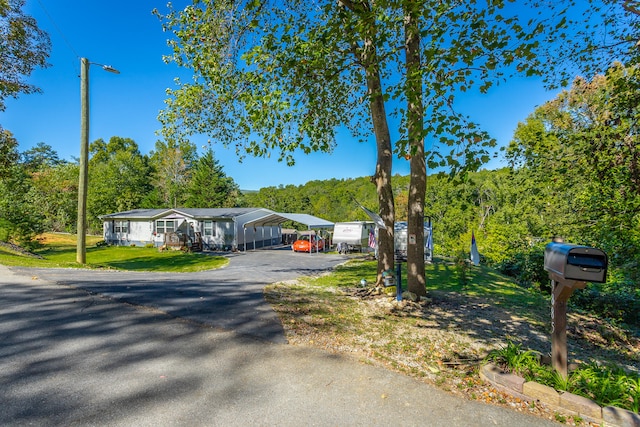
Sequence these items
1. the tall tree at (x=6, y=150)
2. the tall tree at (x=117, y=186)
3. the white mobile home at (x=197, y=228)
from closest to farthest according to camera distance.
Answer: the tall tree at (x=6, y=150) < the white mobile home at (x=197, y=228) < the tall tree at (x=117, y=186)

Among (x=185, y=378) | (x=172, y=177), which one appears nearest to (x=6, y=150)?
(x=185, y=378)

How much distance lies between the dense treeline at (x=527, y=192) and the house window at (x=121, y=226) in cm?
527

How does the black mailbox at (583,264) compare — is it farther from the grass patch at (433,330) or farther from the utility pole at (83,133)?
the utility pole at (83,133)

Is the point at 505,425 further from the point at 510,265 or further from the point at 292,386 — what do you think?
the point at 510,265

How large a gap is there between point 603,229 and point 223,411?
9.41m

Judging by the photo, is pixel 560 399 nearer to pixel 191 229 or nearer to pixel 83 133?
pixel 83 133

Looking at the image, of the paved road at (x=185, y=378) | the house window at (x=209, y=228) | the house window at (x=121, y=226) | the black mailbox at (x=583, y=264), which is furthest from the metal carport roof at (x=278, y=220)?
the black mailbox at (x=583, y=264)

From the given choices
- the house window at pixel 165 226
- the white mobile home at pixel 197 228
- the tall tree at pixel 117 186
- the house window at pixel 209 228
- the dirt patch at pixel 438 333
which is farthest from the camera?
the tall tree at pixel 117 186

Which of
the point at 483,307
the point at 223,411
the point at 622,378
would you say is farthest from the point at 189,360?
the point at 483,307

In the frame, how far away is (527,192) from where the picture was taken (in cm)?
949

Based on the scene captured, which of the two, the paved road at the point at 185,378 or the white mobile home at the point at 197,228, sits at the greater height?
the white mobile home at the point at 197,228

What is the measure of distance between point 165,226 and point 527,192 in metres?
24.3

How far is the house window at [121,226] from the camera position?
26.9 m

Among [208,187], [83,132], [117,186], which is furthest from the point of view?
[208,187]
